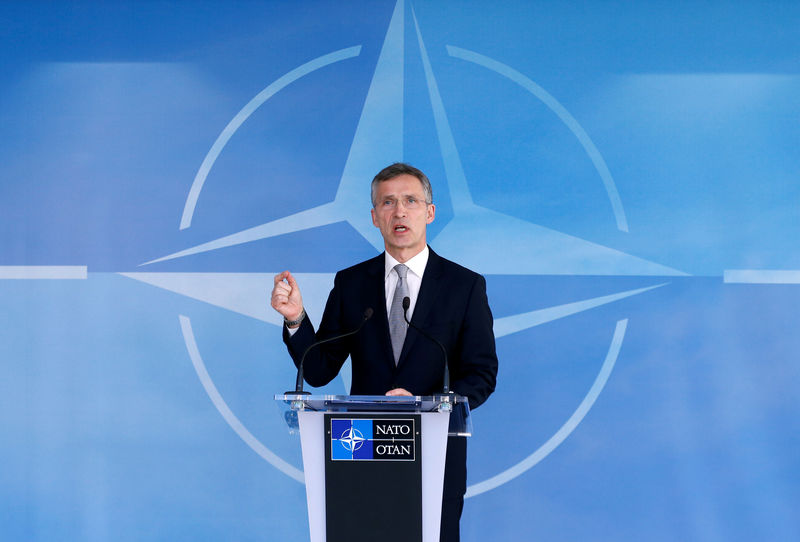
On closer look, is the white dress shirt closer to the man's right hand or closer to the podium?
the man's right hand

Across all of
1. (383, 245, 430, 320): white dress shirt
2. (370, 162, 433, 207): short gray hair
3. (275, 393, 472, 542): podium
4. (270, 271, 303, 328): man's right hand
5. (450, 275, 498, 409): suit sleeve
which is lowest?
(275, 393, 472, 542): podium

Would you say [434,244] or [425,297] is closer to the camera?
[425,297]

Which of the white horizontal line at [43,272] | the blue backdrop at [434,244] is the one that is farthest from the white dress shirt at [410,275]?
the white horizontal line at [43,272]

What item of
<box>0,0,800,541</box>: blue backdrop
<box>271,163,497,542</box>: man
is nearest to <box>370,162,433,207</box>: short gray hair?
<box>271,163,497,542</box>: man

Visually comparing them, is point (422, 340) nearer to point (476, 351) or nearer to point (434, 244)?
point (476, 351)

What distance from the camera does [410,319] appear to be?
2693 mm

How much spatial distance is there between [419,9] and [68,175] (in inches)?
81.4

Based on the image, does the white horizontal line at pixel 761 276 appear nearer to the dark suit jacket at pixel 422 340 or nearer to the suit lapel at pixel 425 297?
the dark suit jacket at pixel 422 340

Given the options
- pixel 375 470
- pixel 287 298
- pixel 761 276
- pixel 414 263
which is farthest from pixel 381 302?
pixel 761 276

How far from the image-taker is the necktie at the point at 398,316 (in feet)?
8.93

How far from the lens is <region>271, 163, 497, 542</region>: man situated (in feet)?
8.40

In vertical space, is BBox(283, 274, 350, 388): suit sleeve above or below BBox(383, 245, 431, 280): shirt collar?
below

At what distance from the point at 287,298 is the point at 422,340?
1.75 ft

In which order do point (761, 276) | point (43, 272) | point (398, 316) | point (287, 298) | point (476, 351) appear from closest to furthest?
1. point (287, 298)
2. point (476, 351)
3. point (398, 316)
4. point (761, 276)
5. point (43, 272)
